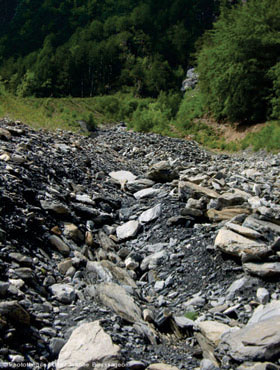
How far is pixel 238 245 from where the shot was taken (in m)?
4.00

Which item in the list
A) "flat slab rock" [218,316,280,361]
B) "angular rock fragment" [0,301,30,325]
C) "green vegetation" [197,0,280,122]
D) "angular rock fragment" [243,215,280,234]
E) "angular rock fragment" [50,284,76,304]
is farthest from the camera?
"green vegetation" [197,0,280,122]

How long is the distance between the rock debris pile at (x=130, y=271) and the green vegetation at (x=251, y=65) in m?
13.0

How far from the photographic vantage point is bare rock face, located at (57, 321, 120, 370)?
237 centimetres

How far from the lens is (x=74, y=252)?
4.37 m

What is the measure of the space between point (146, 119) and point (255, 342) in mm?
18648

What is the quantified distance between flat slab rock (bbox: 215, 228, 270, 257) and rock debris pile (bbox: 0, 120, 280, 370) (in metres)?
0.01

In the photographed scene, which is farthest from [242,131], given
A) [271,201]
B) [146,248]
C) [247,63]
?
[146,248]

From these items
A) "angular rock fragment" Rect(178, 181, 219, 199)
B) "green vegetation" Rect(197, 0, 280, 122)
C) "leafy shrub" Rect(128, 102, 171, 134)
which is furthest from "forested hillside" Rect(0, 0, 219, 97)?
"angular rock fragment" Rect(178, 181, 219, 199)

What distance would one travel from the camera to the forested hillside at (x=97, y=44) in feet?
158

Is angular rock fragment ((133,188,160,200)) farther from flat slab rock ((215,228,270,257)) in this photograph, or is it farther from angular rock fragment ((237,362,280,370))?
angular rock fragment ((237,362,280,370))

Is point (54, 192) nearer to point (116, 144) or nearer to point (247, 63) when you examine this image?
point (116, 144)

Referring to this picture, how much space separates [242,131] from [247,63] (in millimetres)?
3885

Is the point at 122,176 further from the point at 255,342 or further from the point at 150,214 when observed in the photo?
the point at 255,342

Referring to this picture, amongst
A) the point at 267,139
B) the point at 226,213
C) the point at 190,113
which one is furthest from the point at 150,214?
the point at 190,113
